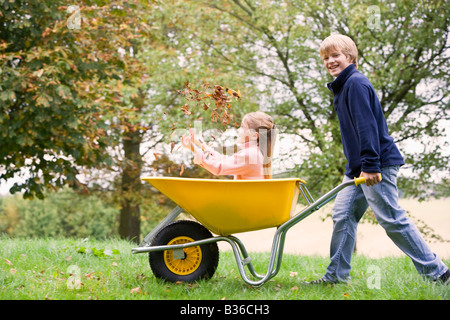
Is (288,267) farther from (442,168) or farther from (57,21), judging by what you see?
(442,168)

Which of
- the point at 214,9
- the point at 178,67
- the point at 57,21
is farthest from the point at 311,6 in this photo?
the point at 57,21

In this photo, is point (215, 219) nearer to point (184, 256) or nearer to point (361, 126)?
point (184, 256)

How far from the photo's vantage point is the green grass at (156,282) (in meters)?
2.59

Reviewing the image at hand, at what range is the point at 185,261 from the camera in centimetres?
290

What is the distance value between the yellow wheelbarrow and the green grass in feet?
0.40

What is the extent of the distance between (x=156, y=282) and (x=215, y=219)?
1.80 ft

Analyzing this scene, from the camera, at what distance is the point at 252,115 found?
285 centimetres

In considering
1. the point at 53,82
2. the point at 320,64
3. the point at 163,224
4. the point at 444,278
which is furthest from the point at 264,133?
the point at 320,64

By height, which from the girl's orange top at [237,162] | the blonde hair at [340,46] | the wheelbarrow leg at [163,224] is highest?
the blonde hair at [340,46]

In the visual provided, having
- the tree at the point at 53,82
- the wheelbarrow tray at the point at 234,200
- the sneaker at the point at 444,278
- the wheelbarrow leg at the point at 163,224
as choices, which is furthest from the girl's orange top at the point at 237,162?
the tree at the point at 53,82

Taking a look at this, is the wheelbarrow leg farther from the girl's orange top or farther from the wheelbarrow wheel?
the girl's orange top

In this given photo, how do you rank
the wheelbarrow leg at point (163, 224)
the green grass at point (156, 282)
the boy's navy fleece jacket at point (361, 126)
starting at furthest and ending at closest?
1. the wheelbarrow leg at point (163, 224)
2. the green grass at point (156, 282)
3. the boy's navy fleece jacket at point (361, 126)

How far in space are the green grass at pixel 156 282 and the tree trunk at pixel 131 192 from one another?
516cm

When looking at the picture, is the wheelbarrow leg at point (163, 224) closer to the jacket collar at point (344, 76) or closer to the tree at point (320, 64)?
the jacket collar at point (344, 76)
